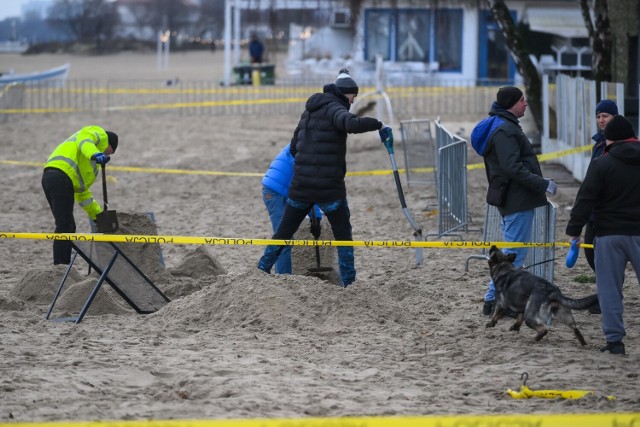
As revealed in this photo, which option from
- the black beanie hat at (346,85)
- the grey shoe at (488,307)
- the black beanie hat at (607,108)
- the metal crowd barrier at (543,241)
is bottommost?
the grey shoe at (488,307)

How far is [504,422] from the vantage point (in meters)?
5.78

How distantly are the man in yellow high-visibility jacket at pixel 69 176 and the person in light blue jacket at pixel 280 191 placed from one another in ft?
5.03

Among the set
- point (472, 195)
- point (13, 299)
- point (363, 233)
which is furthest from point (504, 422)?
point (472, 195)

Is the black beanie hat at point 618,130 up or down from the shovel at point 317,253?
up

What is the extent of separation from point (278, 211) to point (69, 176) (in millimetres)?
1998

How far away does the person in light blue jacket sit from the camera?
9961mm

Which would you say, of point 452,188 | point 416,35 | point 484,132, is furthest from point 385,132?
point 416,35

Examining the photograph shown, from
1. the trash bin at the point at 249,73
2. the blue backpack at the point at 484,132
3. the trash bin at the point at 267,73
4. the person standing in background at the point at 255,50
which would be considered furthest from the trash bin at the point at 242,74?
the blue backpack at the point at 484,132

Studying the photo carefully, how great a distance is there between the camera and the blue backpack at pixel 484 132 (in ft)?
29.3

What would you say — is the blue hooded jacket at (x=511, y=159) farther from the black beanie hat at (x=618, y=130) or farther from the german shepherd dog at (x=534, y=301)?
the black beanie hat at (x=618, y=130)

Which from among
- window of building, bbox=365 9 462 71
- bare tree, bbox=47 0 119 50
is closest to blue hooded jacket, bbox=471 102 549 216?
window of building, bbox=365 9 462 71

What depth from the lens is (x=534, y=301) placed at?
8.16 m

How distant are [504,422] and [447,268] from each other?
Answer: 584 cm

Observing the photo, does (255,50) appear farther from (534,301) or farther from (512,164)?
(534,301)
